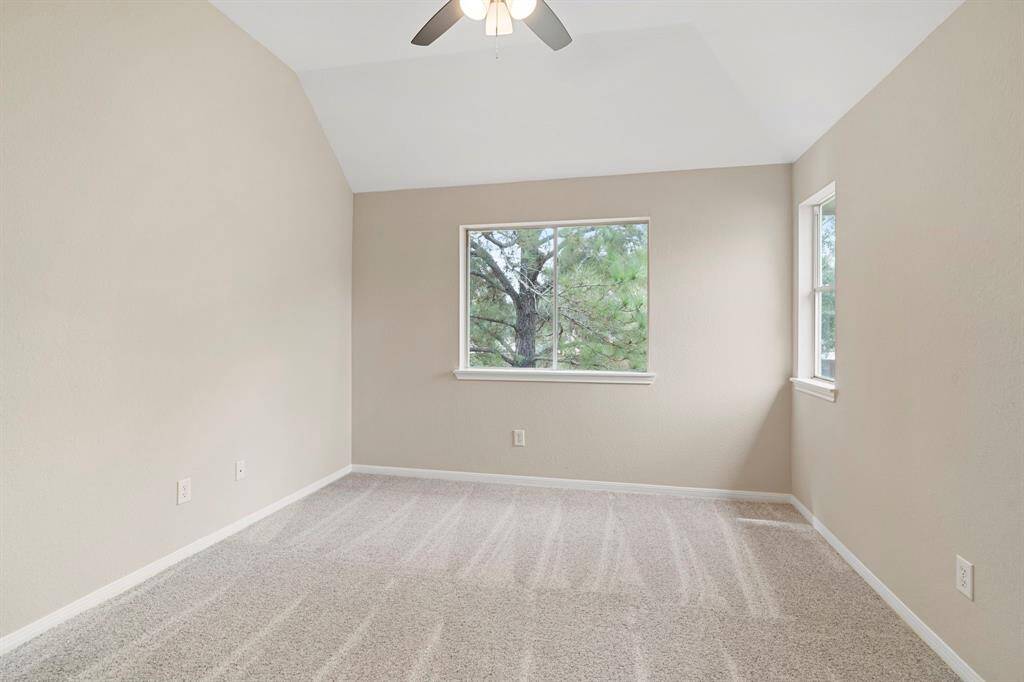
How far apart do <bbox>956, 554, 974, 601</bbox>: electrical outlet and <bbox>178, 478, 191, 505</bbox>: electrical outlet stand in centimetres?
325

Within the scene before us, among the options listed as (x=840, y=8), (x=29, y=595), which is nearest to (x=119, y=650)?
(x=29, y=595)

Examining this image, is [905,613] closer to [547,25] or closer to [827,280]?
[827,280]

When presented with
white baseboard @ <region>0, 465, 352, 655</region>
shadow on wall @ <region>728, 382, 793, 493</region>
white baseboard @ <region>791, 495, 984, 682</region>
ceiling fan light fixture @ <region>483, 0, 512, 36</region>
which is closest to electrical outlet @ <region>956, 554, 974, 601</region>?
white baseboard @ <region>791, 495, 984, 682</region>

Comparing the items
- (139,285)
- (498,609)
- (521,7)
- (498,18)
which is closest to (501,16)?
(498,18)

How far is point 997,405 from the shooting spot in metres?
1.60

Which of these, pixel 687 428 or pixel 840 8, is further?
pixel 687 428

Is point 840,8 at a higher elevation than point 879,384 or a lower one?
higher

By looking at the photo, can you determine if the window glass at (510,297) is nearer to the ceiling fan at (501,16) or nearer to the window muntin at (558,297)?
the window muntin at (558,297)

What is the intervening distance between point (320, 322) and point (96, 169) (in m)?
1.76

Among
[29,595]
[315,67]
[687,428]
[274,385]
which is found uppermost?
[315,67]

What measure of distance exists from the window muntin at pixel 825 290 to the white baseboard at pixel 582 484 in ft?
3.06

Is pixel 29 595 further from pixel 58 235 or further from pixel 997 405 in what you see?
pixel 997 405

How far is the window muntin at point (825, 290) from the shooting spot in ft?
10.00

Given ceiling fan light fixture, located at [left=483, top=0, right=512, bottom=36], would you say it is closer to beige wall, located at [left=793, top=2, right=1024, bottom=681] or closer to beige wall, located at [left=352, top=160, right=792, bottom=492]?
beige wall, located at [left=793, top=2, right=1024, bottom=681]
